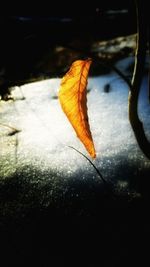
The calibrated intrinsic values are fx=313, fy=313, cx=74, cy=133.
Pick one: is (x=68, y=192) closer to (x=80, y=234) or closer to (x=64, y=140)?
(x=80, y=234)

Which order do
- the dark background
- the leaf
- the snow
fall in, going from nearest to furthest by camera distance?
the dark background
the leaf
the snow

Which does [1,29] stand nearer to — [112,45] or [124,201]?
[112,45]

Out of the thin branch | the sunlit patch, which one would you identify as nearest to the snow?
the sunlit patch

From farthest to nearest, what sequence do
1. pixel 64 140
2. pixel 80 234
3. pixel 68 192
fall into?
pixel 64 140, pixel 68 192, pixel 80 234

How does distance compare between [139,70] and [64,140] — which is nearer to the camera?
[139,70]

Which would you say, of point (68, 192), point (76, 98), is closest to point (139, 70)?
point (76, 98)

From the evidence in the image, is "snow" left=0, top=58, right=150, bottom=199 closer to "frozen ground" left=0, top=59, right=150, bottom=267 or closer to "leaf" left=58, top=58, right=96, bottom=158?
"frozen ground" left=0, top=59, right=150, bottom=267
